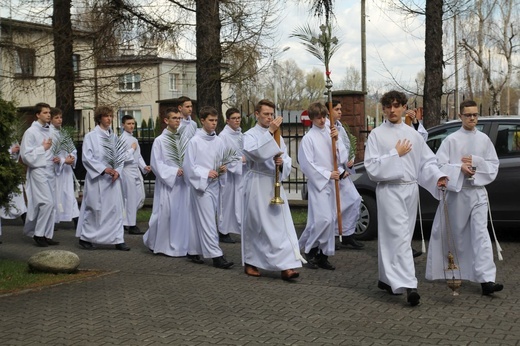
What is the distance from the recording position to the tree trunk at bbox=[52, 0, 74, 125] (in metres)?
21.0

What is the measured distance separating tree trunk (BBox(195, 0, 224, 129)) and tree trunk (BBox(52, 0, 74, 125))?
4.83m

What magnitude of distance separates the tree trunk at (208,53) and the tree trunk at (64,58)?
4833mm

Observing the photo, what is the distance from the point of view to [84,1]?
67.1ft

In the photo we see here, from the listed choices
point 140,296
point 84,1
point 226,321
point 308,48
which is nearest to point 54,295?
point 140,296

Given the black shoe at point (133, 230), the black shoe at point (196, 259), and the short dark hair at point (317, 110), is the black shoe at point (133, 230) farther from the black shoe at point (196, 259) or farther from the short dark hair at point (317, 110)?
the short dark hair at point (317, 110)

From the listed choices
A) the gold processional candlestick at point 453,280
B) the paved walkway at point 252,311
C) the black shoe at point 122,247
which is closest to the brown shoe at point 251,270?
the paved walkway at point 252,311

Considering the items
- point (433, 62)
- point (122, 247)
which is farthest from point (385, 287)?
point (433, 62)

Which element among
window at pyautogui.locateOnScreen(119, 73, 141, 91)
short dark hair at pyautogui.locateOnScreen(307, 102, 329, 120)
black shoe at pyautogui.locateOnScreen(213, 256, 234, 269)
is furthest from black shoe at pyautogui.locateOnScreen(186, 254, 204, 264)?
window at pyautogui.locateOnScreen(119, 73, 141, 91)

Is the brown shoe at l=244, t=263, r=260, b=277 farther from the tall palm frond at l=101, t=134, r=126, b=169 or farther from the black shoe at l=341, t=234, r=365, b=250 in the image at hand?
the tall palm frond at l=101, t=134, r=126, b=169

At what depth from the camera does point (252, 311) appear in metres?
7.99

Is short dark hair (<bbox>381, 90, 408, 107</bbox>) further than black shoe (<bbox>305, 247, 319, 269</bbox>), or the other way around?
black shoe (<bbox>305, 247, 319, 269</bbox>)

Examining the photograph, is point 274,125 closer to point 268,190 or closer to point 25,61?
point 268,190

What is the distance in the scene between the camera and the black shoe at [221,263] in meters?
10.8

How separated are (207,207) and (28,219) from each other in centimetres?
387
